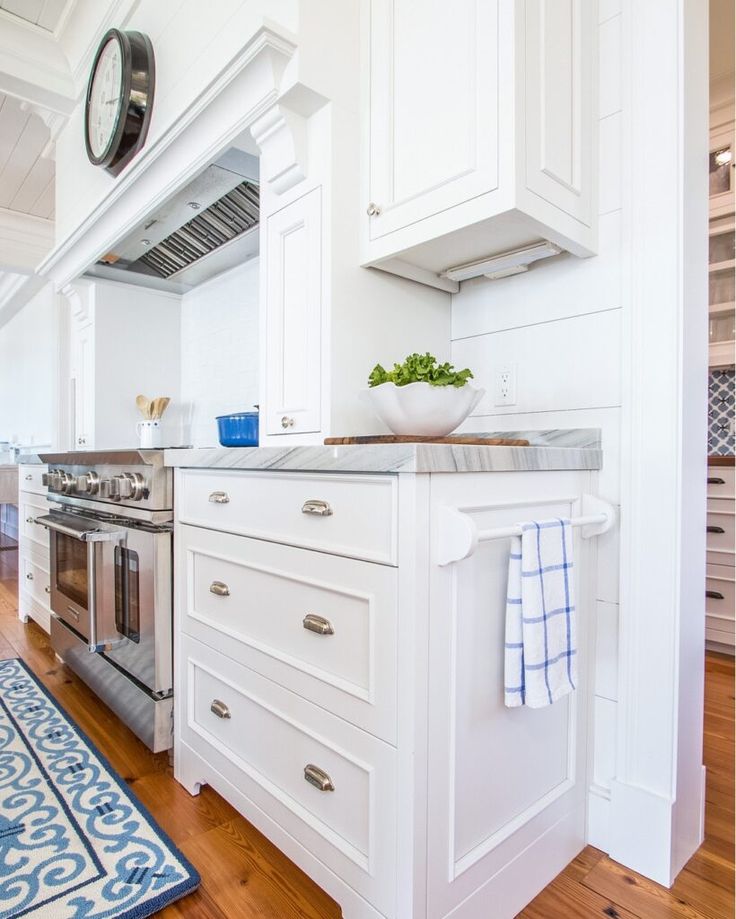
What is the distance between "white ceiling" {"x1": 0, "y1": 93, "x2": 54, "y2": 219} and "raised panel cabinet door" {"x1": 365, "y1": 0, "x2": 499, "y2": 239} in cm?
232

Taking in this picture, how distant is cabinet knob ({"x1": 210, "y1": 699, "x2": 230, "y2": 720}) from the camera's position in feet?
4.72

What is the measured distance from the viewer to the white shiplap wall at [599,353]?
4.50 ft

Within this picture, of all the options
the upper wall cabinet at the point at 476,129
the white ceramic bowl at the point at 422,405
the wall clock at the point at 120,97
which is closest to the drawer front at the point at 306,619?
the white ceramic bowl at the point at 422,405

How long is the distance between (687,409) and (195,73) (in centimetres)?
180

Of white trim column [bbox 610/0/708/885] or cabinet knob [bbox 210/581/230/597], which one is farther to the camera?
cabinet knob [bbox 210/581/230/597]

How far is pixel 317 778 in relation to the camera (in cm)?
114

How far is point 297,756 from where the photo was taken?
1.21 m

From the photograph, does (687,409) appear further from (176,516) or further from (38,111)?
(38,111)

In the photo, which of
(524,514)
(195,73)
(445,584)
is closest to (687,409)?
(524,514)

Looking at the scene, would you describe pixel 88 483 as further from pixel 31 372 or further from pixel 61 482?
pixel 31 372

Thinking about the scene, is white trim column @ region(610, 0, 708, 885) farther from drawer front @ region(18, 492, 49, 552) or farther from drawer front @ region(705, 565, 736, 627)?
drawer front @ region(18, 492, 49, 552)

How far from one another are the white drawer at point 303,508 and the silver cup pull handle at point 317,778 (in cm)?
45

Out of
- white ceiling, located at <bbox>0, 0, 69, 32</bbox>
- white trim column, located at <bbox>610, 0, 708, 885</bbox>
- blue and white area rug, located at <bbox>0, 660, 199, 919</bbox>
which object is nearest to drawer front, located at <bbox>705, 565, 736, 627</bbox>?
white trim column, located at <bbox>610, 0, 708, 885</bbox>

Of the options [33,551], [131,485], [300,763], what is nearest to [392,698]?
[300,763]
